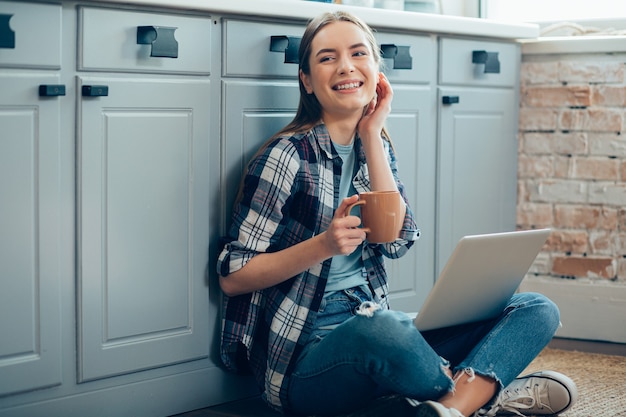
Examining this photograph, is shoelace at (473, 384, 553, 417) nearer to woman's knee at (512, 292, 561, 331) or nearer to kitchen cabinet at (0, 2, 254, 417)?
woman's knee at (512, 292, 561, 331)

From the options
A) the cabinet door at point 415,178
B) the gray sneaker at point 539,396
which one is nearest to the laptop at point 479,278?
the gray sneaker at point 539,396

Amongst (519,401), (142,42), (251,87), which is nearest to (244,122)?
(251,87)

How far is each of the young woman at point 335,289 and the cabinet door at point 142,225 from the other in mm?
83

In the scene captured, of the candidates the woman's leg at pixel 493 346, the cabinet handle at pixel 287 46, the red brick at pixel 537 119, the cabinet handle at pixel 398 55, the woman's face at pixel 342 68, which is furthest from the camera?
the red brick at pixel 537 119

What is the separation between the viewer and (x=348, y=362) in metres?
1.72

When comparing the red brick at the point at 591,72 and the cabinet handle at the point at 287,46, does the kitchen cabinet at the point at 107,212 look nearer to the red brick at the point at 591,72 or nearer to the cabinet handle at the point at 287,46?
the cabinet handle at the point at 287,46

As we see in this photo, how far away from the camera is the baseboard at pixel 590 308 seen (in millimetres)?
2633

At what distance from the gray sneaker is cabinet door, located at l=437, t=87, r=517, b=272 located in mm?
572

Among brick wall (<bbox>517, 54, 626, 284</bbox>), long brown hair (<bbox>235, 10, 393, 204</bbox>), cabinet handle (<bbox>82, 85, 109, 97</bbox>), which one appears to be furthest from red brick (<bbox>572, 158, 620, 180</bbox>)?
cabinet handle (<bbox>82, 85, 109, 97</bbox>)

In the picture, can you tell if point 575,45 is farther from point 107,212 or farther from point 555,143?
point 107,212

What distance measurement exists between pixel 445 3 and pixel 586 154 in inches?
27.7

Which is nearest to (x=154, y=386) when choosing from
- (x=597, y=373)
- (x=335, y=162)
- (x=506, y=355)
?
(x=335, y=162)

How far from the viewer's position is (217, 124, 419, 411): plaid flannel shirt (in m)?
1.86

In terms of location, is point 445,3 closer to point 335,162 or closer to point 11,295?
point 335,162
